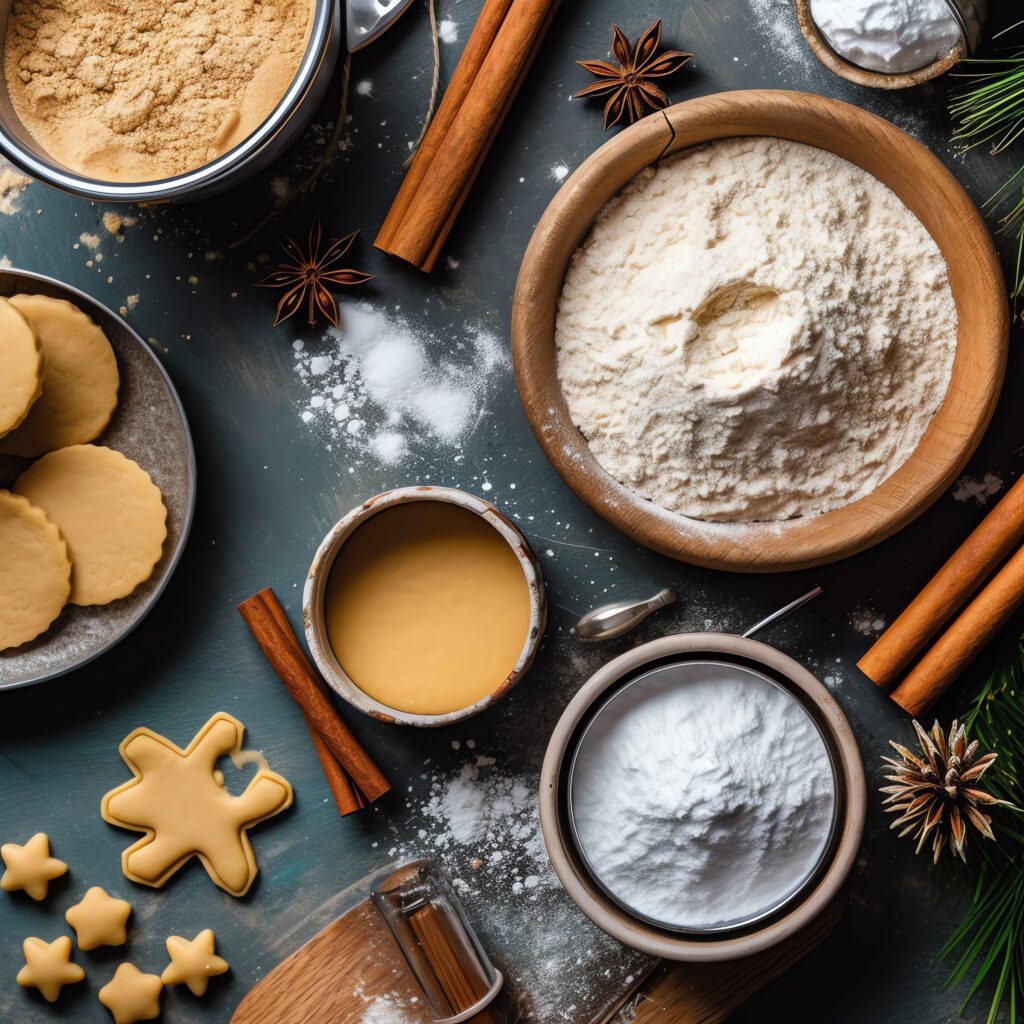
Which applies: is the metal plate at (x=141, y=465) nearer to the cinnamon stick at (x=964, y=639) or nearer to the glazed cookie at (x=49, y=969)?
the glazed cookie at (x=49, y=969)

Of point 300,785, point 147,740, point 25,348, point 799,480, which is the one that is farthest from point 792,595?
point 25,348

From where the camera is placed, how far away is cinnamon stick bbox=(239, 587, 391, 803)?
1179mm

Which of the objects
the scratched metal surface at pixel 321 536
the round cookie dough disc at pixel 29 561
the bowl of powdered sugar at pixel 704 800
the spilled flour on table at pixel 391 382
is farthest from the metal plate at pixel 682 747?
the round cookie dough disc at pixel 29 561

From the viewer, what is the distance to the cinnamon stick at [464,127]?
114 centimetres

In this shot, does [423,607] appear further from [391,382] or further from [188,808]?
[188,808]

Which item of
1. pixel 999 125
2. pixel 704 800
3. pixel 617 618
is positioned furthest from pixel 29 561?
pixel 999 125

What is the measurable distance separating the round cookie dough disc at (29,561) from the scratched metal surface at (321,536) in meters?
0.14

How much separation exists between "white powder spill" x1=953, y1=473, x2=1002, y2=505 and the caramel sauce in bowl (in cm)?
54

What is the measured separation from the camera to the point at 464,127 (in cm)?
115

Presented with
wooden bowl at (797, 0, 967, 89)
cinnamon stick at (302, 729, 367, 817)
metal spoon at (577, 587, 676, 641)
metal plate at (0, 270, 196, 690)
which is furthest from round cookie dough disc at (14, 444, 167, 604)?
wooden bowl at (797, 0, 967, 89)

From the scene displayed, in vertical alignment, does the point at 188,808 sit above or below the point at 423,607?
below

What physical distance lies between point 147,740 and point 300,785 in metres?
0.21

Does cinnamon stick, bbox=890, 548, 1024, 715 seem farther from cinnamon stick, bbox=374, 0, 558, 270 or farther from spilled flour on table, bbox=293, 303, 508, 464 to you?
cinnamon stick, bbox=374, 0, 558, 270

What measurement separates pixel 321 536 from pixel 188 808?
1.30ft
